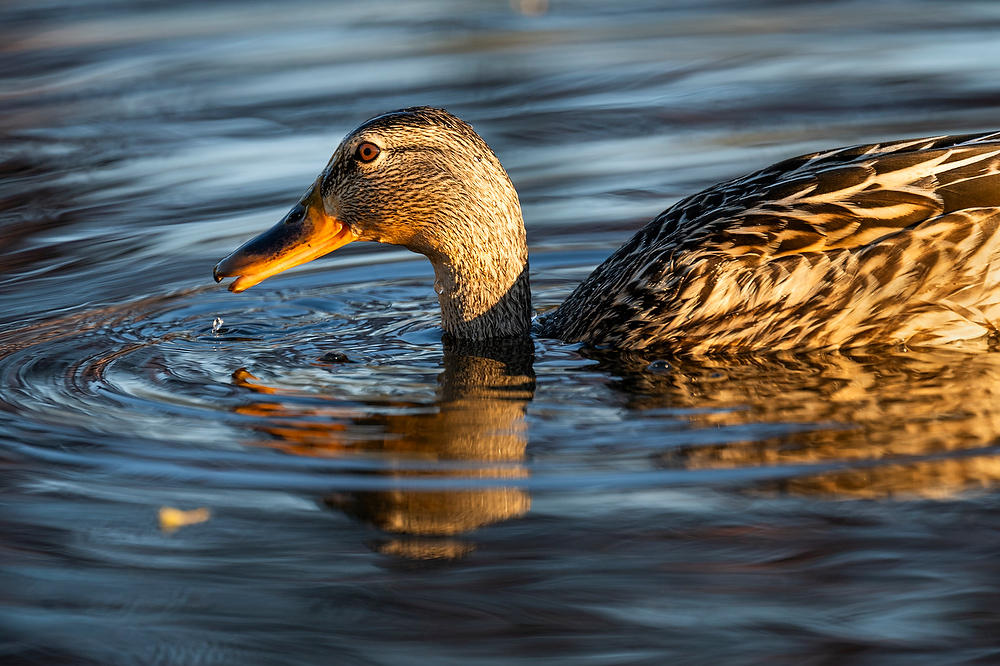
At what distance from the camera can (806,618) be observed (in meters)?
4.55

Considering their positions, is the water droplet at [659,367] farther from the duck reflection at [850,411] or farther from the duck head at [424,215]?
the duck head at [424,215]

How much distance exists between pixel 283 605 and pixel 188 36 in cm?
1085

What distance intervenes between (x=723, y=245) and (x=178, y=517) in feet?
9.83

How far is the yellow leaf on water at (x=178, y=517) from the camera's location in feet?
17.9

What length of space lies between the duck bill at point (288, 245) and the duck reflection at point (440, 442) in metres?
0.66

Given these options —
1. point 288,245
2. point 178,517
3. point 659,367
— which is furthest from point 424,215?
point 178,517

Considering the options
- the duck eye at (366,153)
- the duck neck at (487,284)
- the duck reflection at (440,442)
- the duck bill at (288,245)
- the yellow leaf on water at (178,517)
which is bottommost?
the yellow leaf on water at (178,517)

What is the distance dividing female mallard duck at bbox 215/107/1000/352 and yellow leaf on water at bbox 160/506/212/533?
230 cm

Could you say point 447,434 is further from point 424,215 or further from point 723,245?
point 424,215

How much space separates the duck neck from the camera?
7.95 meters

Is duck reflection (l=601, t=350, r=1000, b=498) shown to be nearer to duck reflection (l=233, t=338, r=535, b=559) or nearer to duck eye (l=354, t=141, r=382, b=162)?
duck reflection (l=233, t=338, r=535, b=559)

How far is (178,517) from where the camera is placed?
18.0 ft

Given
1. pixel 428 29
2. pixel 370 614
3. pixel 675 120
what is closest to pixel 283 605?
pixel 370 614

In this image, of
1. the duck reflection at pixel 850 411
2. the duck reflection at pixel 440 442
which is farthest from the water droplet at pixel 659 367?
the duck reflection at pixel 440 442
